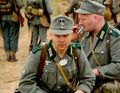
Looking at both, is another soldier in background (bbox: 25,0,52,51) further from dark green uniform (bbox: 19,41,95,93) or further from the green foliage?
the green foliage

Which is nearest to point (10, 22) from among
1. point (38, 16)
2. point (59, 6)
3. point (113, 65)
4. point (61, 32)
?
point (38, 16)

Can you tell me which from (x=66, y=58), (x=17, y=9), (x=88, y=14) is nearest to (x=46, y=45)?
(x=66, y=58)

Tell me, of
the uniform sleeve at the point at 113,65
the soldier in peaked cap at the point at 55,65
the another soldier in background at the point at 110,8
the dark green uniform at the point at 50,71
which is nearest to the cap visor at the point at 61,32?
the soldier in peaked cap at the point at 55,65

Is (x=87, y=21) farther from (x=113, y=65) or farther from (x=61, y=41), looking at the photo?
(x=61, y=41)

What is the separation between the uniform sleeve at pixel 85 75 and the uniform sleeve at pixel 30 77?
1.40ft

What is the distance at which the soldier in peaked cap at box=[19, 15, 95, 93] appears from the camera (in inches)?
167

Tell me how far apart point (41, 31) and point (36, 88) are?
5.50 m

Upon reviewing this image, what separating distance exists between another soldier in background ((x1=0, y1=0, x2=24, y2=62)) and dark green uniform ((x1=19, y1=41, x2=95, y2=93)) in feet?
16.5

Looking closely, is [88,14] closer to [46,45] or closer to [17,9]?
[46,45]

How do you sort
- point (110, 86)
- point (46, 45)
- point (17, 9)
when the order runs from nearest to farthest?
point (46, 45)
point (110, 86)
point (17, 9)

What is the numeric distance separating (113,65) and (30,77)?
1.12 meters

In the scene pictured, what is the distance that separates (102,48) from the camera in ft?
16.5

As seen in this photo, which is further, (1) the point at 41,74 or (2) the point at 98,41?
(2) the point at 98,41

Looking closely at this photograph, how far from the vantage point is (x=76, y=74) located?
443cm
